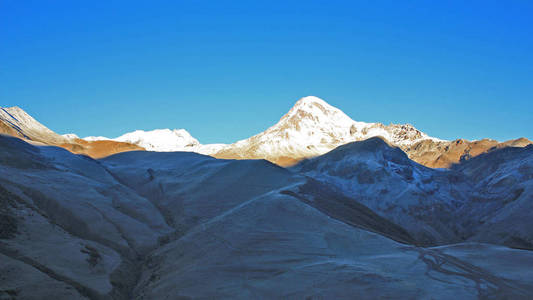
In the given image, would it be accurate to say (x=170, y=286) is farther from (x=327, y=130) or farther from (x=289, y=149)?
(x=327, y=130)

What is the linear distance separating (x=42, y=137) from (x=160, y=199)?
52.2 metres

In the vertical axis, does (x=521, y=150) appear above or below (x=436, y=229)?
above

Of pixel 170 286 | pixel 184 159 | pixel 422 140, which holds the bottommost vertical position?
pixel 170 286

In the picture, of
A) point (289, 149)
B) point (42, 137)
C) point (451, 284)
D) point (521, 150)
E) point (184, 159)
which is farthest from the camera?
point (289, 149)

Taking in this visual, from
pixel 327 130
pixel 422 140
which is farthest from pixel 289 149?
pixel 422 140

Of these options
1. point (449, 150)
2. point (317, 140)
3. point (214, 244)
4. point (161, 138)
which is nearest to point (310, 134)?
point (317, 140)

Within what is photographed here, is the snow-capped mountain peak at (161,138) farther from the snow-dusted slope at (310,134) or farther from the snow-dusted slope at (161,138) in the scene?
the snow-dusted slope at (310,134)

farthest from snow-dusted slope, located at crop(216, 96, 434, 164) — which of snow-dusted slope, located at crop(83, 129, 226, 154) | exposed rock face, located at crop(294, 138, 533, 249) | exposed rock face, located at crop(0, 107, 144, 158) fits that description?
snow-dusted slope, located at crop(83, 129, 226, 154)

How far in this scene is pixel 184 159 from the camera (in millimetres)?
48062

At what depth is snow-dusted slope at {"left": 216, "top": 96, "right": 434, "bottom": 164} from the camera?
341 ft

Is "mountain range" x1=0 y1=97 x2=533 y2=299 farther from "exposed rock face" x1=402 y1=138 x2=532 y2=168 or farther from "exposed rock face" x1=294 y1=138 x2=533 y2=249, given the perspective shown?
"exposed rock face" x1=402 y1=138 x2=532 y2=168

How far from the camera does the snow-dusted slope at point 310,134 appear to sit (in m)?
104

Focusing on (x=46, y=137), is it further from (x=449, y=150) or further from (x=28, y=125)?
(x=449, y=150)

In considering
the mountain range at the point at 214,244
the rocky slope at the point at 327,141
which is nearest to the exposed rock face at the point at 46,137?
the mountain range at the point at 214,244
